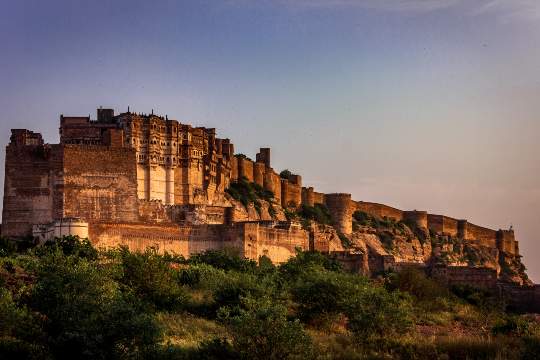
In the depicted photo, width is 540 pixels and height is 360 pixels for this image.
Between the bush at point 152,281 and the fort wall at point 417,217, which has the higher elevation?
the fort wall at point 417,217

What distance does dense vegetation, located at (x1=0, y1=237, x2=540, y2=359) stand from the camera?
76.5 feet

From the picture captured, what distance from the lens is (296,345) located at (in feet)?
74.2

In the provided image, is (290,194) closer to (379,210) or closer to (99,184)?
(379,210)

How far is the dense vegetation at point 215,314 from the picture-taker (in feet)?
76.5

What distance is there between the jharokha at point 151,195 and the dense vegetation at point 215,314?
1.77m

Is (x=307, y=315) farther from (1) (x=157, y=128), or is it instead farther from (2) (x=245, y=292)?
(1) (x=157, y=128)

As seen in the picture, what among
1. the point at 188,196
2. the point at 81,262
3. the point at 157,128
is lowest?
the point at 81,262

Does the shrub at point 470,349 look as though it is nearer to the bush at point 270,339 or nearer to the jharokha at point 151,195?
the bush at point 270,339

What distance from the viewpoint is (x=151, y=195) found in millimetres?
50406

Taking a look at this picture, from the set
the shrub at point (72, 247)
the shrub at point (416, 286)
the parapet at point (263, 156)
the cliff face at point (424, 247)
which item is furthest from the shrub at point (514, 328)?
the parapet at point (263, 156)

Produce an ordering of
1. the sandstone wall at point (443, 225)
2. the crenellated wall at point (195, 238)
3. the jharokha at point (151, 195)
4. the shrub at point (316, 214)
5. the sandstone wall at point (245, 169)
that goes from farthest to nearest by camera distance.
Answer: the sandstone wall at point (443, 225) → the shrub at point (316, 214) → the sandstone wall at point (245, 169) → the jharokha at point (151, 195) → the crenellated wall at point (195, 238)

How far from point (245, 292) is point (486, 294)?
68.1 feet

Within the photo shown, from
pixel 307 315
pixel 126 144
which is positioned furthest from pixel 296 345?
pixel 126 144

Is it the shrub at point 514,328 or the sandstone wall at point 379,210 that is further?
the sandstone wall at point 379,210
